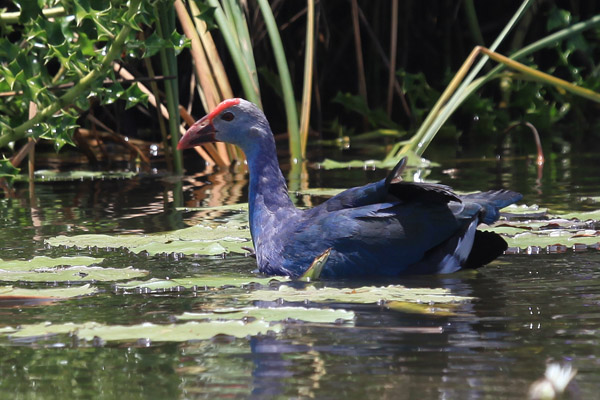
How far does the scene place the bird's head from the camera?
468cm

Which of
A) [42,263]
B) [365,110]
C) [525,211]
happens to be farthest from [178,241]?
[365,110]

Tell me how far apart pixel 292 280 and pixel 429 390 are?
5.08 ft

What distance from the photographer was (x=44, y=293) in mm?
3648

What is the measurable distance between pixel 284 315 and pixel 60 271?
1.21 m

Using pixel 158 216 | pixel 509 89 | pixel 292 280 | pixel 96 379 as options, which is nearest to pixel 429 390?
pixel 96 379

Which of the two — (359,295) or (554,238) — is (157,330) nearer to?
(359,295)

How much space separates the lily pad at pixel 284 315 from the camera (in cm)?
312

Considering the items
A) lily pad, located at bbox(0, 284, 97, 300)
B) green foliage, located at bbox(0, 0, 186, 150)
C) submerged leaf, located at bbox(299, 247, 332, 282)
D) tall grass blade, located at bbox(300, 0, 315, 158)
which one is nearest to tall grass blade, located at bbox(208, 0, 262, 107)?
tall grass blade, located at bbox(300, 0, 315, 158)

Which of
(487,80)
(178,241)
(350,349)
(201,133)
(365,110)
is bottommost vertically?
(350,349)

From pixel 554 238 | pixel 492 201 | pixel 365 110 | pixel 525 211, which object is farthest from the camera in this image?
pixel 365 110

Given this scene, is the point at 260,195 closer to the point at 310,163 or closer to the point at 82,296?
the point at 82,296

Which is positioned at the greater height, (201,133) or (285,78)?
(285,78)

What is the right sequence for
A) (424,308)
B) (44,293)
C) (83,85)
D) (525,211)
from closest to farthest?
(424,308), (44,293), (83,85), (525,211)

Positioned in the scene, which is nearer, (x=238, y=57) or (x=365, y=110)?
(x=238, y=57)
